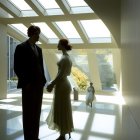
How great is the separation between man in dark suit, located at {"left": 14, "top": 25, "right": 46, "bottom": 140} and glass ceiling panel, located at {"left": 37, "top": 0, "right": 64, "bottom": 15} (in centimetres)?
575

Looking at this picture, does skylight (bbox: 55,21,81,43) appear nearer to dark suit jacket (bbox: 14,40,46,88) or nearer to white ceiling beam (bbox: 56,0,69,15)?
white ceiling beam (bbox: 56,0,69,15)

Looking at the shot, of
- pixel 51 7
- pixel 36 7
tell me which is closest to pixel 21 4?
pixel 36 7

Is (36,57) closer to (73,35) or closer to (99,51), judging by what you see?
(73,35)

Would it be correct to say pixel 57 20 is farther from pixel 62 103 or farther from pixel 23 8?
pixel 62 103

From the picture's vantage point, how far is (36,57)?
3449 mm

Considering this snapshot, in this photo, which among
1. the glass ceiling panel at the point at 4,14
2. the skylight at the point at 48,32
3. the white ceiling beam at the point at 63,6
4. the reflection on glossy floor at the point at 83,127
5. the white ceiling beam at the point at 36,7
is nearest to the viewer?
the reflection on glossy floor at the point at 83,127

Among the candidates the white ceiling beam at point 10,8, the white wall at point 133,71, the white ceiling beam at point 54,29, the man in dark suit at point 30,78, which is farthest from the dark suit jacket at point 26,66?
the white ceiling beam at point 54,29

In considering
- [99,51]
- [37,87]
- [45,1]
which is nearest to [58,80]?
[37,87]

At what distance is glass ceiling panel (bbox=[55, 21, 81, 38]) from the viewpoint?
10202 millimetres

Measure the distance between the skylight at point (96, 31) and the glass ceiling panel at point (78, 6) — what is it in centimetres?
92

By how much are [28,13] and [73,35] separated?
2.50m

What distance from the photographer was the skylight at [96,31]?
9.91 m

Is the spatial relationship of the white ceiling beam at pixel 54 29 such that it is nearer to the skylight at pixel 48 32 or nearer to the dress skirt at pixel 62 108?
the skylight at pixel 48 32

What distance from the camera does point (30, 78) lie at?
11.1 ft
